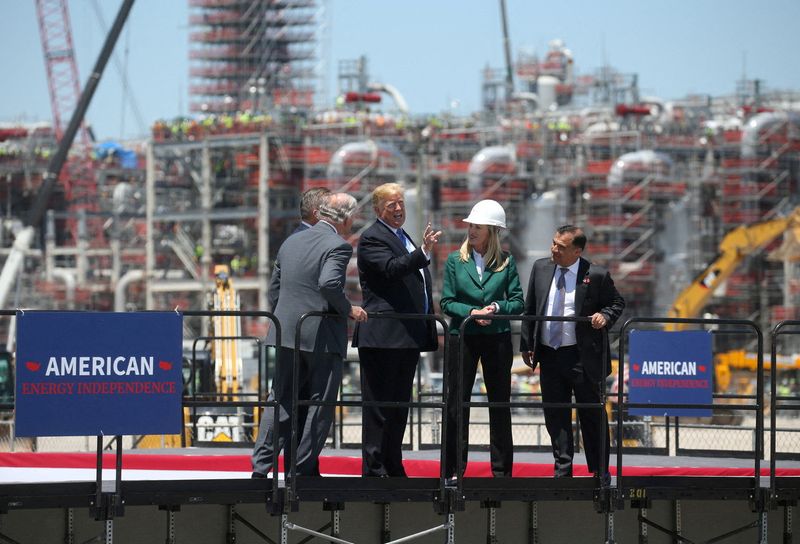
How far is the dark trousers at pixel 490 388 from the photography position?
10.2 meters

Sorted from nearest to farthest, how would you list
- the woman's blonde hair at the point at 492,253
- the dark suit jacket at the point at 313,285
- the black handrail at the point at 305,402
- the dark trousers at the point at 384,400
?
1. the black handrail at the point at 305,402
2. the dark suit jacket at the point at 313,285
3. the dark trousers at the point at 384,400
4. the woman's blonde hair at the point at 492,253

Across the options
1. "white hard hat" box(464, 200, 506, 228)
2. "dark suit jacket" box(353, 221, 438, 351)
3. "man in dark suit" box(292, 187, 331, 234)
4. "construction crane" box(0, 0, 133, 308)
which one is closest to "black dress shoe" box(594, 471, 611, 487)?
"dark suit jacket" box(353, 221, 438, 351)

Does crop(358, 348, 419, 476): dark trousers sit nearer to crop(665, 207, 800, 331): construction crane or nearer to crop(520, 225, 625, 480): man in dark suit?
crop(520, 225, 625, 480): man in dark suit

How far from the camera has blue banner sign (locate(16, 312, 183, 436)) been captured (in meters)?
8.76

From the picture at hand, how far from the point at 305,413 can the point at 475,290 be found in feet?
5.13

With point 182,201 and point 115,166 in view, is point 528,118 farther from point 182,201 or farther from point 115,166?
point 115,166

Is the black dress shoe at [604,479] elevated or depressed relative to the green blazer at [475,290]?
depressed

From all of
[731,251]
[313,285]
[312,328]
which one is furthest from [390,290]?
[731,251]

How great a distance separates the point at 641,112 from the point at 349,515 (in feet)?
225

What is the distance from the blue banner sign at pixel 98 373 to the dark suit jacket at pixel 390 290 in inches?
56.1

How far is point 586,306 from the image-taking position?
35.1ft

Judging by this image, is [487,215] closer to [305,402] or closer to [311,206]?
[311,206]

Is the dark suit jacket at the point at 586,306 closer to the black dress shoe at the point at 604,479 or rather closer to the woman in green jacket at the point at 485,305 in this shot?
the woman in green jacket at the point at 485,305

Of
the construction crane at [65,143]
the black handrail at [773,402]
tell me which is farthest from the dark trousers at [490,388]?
the construction crane at [65,143]
